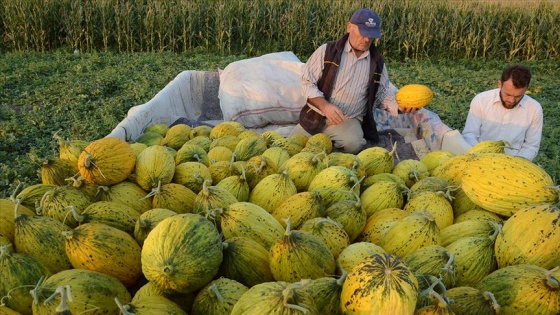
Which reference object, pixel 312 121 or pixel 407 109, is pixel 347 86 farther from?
pixel 407 109

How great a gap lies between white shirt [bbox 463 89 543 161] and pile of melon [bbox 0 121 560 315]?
2713 millimetres

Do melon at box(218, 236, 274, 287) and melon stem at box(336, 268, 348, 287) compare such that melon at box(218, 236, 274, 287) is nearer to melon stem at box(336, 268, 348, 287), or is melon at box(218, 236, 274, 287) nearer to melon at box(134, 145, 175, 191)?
melon stem at box(336, 268, 348, 287)

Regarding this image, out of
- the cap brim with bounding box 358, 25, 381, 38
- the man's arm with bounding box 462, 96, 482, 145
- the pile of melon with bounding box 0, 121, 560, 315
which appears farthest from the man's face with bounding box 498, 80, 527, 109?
the pile of melon with bounding box 0, 121, 560, 315

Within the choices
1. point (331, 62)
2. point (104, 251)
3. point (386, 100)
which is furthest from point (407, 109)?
point (104, 251)

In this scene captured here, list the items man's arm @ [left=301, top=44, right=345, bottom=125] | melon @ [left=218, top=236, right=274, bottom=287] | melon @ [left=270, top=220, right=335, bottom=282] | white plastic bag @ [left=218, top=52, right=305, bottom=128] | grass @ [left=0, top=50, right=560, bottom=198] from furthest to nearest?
white plastic bag @ [left=218, top=52, right=305, bottom=128] < grass @ [left=0, top=50, right=560, bottom=198] < man's arm @ [left=301, top=44, right=345, bottom=125] < melon @ [left=218, top=236, right=274, bottom=287] < melon @ [left=270, top=220, right=335, bottom=282]

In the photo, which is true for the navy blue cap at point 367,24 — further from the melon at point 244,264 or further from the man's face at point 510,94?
the melon at point 244,264

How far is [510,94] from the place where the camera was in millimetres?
5449

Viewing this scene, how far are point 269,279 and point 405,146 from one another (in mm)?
4434

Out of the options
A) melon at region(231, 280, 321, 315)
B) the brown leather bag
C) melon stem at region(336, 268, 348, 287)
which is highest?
melon at region(231, 280, 321, 315)

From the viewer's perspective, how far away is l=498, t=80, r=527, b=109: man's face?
535cm

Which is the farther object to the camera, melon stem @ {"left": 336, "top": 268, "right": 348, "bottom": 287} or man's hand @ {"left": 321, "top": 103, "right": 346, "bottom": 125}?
man's hand @ {"left": 321, "top": 103, "right": 346, "bottom": 125}

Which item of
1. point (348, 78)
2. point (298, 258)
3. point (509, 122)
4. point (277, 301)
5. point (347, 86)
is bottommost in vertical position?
point (509, 122)

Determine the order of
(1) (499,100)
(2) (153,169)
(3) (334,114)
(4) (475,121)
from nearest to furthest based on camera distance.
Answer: (2) (153,169) → (3) (334,114) → (1) (499,100) → (4) (475,121)

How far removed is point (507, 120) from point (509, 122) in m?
0.03
